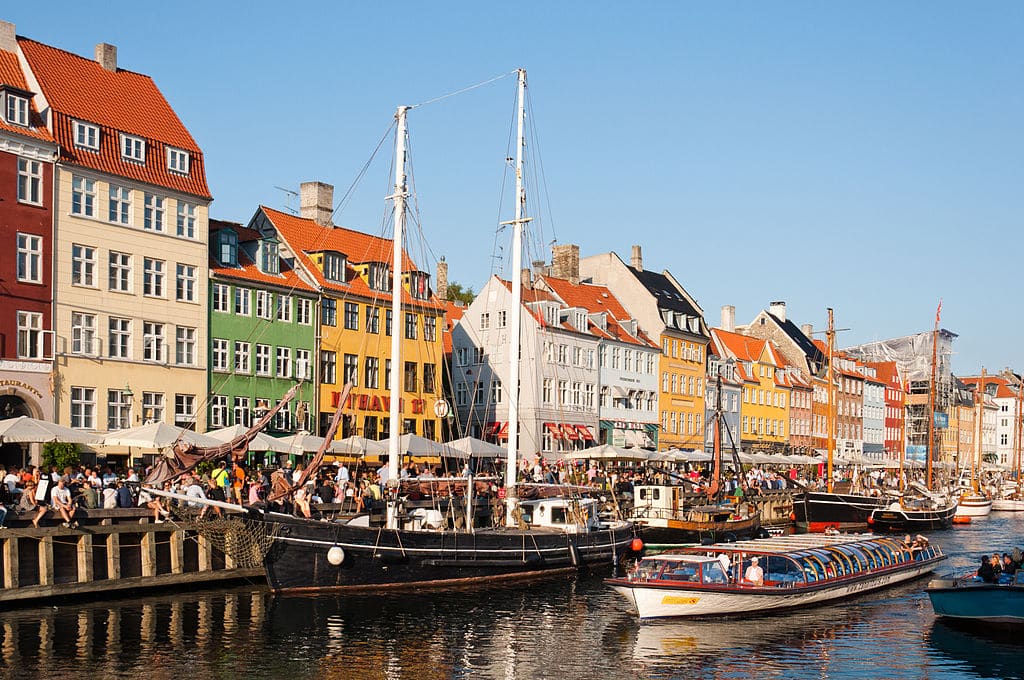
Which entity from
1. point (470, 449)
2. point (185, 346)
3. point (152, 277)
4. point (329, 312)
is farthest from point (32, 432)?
point (329, 312)

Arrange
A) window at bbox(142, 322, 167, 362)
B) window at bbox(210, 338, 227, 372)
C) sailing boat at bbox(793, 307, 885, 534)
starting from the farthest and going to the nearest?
1. sailing boat at bbox(793, 307, 885, 534)
2. window at bbox(210, 338, 227, 372)
3. window at bbox(142, 322, 167, 362)

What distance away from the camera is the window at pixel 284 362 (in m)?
59.0

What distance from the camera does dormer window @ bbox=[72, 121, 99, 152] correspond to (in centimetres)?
5028

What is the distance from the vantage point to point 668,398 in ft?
293

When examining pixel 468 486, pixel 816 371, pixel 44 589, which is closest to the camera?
pixel 44 589

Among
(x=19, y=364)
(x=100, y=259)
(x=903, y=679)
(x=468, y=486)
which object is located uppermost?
(x=100, y=259)

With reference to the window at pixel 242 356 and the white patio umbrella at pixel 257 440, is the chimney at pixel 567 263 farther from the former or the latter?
the white patio umbrella at pixel 257 440

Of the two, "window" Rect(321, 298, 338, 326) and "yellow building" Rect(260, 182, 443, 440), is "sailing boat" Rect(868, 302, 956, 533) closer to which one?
"yellow building" Rect(260, 182, 443, 440)

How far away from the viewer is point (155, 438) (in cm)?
3956

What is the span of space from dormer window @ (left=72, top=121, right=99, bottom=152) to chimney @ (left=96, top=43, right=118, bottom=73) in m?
6.35

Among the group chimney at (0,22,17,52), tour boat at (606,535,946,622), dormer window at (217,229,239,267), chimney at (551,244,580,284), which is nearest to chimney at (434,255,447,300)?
chimney at (551,244,580,284)

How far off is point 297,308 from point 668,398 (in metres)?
37.0

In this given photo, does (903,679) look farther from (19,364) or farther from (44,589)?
(19,364)

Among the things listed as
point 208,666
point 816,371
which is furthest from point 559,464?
point 816,371
